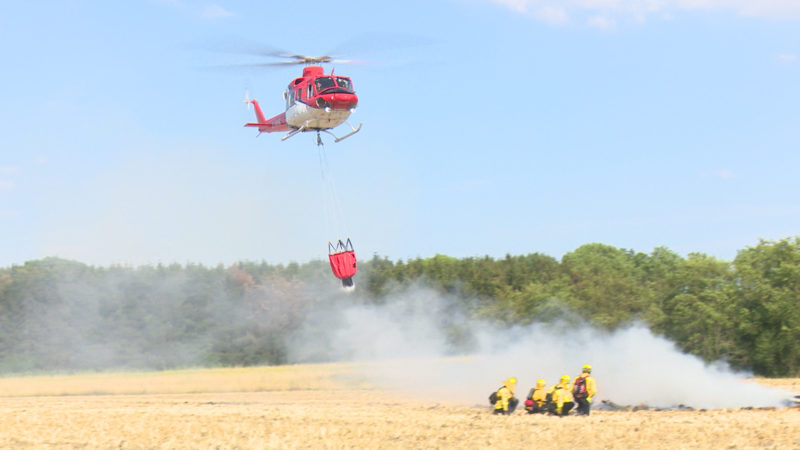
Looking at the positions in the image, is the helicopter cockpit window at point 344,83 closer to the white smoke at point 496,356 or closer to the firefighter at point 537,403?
the firefighter at point 537,403

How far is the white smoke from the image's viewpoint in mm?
27703

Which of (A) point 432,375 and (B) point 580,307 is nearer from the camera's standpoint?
(A) point 432,375

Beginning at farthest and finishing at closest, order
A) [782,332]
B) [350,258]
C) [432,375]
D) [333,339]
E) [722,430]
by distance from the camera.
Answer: [333,339] → [782,332] → [432,375] → [350,258] → [722,430]

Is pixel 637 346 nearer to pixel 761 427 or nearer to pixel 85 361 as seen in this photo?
pixel 761 427

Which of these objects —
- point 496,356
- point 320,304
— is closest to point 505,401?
point 496,356

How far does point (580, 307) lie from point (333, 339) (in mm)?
19147

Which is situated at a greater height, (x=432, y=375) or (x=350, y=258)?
(x=350, y=258)

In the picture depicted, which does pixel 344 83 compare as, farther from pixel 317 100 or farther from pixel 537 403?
pixel 537 403

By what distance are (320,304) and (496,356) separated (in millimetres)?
22759

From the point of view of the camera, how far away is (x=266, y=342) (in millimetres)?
60125

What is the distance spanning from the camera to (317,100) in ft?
85.3

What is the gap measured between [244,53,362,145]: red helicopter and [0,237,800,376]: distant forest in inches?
780

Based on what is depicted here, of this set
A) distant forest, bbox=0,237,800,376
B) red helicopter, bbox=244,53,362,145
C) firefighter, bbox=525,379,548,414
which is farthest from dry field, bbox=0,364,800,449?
distant forest, bbox=0,237,800,376

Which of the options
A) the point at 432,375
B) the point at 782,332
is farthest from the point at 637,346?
the point at 782,332
